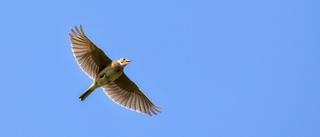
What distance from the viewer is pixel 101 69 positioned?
2592 cm

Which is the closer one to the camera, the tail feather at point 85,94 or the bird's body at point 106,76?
the bird's body at point 106,76

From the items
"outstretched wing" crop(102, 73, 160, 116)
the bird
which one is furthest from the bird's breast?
"outstretched wing" crop(102, 73, 160, 116)

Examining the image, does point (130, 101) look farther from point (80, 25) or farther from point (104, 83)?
point (80, 25)

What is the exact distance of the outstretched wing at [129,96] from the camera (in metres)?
27.0

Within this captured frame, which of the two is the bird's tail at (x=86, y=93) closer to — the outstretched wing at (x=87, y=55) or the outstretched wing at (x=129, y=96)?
the outstretched wing at (x=87, y=55)

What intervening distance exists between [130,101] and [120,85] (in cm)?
71

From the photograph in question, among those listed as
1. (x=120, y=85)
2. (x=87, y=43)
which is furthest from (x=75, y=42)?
(x=120, y=85)

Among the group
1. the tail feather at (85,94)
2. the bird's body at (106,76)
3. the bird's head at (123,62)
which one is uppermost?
the bird's head at (123,62)

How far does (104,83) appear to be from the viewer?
2577 cm

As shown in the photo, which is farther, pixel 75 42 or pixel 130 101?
pixel 130 101

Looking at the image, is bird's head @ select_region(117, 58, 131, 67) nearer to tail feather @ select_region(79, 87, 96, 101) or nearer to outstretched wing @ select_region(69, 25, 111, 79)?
outstretched wing @ select_region(69, 25, 111, 79)

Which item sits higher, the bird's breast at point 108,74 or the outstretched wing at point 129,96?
the outstretched wing at point 129,96

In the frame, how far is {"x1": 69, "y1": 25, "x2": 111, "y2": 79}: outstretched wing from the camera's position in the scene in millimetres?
25406

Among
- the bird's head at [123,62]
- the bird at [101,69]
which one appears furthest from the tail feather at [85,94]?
the bird's head at [123,62]
